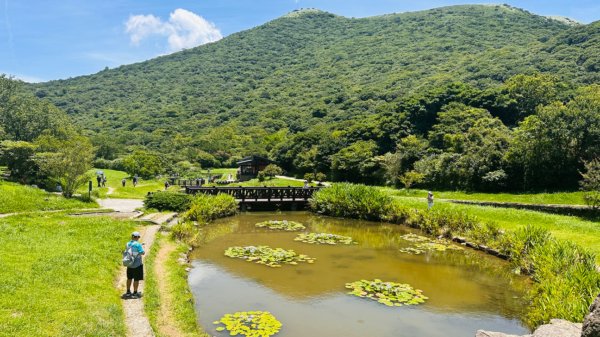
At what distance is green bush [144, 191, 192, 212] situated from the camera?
29312 millimetres

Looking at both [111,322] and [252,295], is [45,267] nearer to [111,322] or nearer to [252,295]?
[111,322]

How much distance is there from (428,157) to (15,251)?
42013 mm

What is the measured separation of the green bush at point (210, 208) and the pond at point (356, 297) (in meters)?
4.03

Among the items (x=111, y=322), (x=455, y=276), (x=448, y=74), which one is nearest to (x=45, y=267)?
(x=111, y=322)

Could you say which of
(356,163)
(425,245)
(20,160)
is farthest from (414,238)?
(20,160)

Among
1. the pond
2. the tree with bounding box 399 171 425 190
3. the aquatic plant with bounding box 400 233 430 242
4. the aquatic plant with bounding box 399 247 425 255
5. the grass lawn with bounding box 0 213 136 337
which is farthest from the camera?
the tree with bounding box 399 171 425 190

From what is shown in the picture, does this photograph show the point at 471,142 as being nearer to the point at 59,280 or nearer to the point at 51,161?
the point at 51,161

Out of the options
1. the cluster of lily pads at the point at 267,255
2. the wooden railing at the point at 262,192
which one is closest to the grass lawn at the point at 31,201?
the wooden railing at the point at 262,192

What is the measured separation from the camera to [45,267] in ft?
39.2

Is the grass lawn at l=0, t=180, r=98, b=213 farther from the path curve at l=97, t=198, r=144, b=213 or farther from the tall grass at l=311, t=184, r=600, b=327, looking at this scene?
the tall grass at l=311, t=184, r=600, b=327

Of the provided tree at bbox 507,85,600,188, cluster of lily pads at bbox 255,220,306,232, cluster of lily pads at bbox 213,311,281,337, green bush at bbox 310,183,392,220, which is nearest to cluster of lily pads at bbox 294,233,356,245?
cluster of lily pads at bbox 255,220,306,232

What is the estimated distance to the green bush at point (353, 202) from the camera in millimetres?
30125

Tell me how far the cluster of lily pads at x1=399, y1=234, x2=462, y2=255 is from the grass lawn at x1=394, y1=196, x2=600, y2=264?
3.21 metres

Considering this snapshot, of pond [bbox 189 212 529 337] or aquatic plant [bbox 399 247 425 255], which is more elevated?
aquatic plant [bbox 399 247 425 255]
